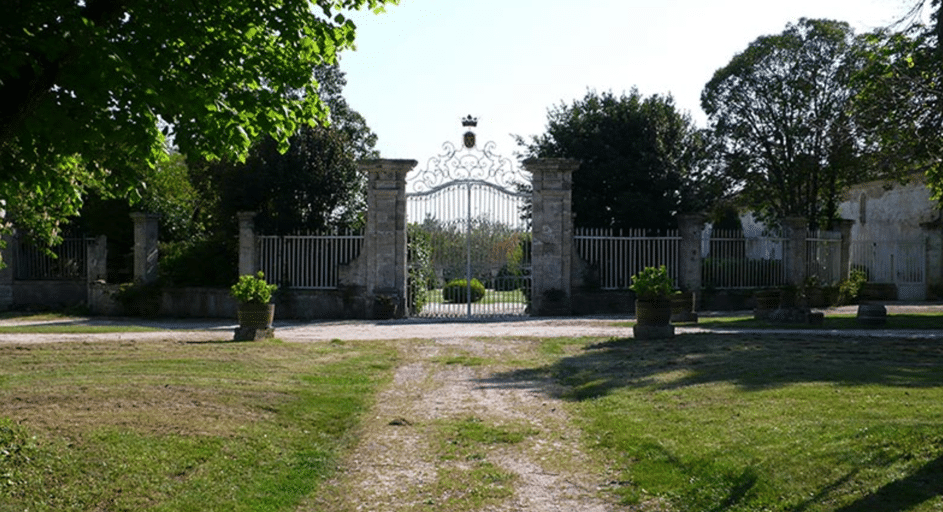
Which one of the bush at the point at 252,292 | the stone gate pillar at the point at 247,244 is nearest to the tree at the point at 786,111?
the stone gate pillar at the point at 247,244

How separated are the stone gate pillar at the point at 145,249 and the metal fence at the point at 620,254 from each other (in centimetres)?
1069

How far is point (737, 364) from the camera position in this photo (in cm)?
1129

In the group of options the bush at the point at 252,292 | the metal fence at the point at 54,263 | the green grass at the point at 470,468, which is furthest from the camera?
the metal fence at the point at 54,263

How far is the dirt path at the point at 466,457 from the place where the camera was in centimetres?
593

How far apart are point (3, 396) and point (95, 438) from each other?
2428 millimetres

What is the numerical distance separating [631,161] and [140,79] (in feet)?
72.3

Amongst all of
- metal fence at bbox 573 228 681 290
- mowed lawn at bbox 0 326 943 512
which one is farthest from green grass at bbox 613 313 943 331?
mowed lawn at bbox 0 326 943 512

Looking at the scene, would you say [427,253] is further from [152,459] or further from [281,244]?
[152,459]

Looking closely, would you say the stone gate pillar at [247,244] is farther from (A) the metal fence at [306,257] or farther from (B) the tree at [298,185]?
(B) the tree at [298,185]

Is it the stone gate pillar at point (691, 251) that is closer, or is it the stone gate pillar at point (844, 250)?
the stone gate pillar at point (691, 251)

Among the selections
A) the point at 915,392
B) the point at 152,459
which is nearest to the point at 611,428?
the point at 915,392

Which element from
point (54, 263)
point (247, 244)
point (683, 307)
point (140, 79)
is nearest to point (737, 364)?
point (140, 79)

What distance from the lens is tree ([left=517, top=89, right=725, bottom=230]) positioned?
2683 centimetres

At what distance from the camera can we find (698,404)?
28.4ft
